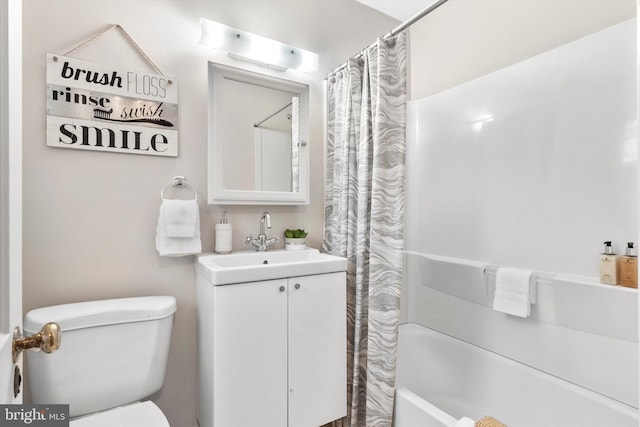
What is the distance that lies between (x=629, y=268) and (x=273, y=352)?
1647 mm

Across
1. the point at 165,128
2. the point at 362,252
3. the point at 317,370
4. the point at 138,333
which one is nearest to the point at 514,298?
the point at 362,252

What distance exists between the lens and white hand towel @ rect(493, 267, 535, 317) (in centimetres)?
175

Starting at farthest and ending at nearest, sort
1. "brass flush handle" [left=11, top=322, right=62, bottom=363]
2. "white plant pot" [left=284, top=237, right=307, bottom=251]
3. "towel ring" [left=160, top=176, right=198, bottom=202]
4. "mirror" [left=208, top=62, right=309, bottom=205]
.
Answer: "white plant pot" [left=284, top=237, right=307, bottom=251] → "mirror" [left=208, top=62, right=309, bottom=205] → "towel ring" [left=160, top=176, right=198, bottom=202] → "brass flush handle" [left=11, top=322, right=62, bottom=363]

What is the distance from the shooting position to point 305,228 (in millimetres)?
2002

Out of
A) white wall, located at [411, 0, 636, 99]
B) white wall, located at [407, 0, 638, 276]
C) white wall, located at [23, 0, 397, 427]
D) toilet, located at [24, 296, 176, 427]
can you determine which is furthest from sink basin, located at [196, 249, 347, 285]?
white wall, located at [411, 0, 636, 99]

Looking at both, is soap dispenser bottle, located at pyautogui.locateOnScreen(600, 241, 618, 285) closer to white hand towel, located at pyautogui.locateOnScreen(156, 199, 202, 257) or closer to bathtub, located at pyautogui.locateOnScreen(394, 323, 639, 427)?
bathtub, located at pyautogui.locateOnScreen(394, 323, 639, 427)

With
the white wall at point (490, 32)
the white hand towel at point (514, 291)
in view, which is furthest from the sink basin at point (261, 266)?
the white wall at point (490, 32)

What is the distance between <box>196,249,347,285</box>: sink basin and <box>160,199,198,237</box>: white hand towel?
159mm

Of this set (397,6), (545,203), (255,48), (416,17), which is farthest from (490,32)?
(255,48)

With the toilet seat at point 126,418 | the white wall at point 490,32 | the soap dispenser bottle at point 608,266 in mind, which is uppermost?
the white wall at point 490,32

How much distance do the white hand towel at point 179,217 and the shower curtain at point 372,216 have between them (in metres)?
0.79

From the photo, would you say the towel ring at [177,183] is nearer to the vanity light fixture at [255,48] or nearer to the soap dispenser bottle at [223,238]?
the soap dispenser bottle at [223,238]

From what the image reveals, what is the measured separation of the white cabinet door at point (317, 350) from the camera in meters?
1.45

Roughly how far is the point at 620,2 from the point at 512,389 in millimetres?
2058
